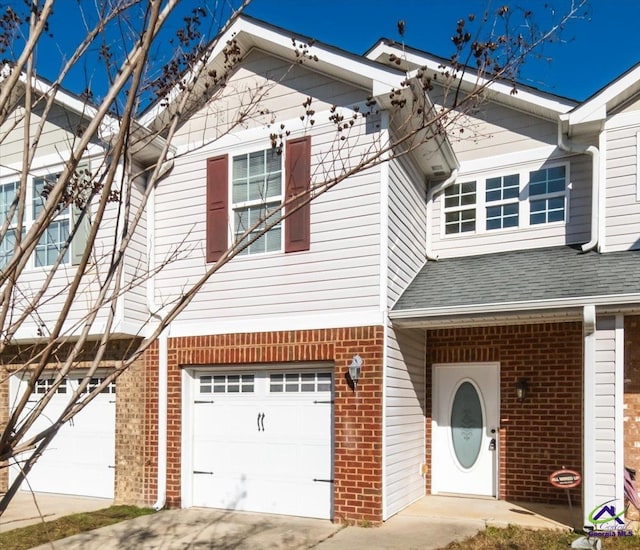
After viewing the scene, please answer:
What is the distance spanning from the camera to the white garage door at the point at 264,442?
865cm

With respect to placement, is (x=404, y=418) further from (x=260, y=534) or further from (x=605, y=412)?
(x=605, y=412)

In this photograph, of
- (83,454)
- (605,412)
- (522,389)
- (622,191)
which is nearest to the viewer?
(605,412)

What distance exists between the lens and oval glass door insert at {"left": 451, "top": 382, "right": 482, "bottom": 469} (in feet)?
31.8

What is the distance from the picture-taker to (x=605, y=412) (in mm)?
7574

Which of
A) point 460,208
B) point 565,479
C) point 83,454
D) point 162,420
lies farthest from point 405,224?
point 83,454

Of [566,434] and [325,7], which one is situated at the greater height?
[325,7]

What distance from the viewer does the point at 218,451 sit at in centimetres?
935

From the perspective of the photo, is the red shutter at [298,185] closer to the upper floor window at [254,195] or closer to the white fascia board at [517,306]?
the upper floor window at [254,195]

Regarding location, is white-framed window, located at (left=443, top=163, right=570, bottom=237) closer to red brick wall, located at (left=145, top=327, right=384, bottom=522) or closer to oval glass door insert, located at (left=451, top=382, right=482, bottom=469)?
oval glass door insert, located at (left=451, top=382, right=482, bottom=469)

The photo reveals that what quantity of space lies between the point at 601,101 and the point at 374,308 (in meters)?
4.34

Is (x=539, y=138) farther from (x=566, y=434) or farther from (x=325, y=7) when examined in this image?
(x=325, y=7)

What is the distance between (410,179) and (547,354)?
3.25 meters

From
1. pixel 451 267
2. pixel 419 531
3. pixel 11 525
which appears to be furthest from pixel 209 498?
pixel 451 267

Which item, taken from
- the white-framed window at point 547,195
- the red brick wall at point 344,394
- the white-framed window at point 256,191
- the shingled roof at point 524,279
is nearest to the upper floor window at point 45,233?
the white-framed window at point 256,191
